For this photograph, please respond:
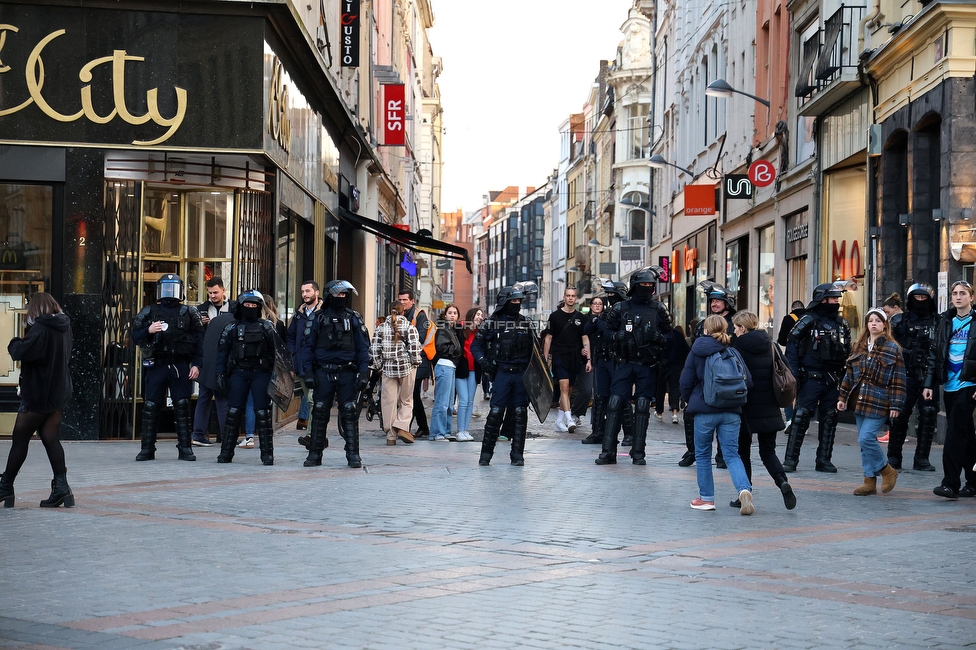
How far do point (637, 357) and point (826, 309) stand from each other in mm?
1876

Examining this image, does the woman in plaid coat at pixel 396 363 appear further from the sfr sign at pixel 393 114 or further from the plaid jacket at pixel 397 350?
the sfr sign at pixel 393 114

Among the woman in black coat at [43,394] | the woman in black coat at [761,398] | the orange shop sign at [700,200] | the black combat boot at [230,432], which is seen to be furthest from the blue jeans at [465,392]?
the orange shop sign at [700,200]

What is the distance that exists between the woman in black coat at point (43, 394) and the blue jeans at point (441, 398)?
7.27 metres

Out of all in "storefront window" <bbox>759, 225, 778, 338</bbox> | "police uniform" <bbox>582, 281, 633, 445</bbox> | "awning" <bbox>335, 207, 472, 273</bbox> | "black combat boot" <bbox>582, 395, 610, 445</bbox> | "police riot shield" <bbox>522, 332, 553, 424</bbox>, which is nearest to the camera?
"police riot shield" <bbox>522, 332, 553, 424</bbox>

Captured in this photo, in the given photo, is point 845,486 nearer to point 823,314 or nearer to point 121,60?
point 823,314

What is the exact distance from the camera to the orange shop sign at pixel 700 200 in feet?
109

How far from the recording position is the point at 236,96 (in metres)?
16.0

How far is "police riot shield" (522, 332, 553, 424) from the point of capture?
13.2 metres

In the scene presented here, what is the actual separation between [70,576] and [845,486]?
23.4 ft

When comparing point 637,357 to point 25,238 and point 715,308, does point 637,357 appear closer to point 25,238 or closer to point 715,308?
point 715,308

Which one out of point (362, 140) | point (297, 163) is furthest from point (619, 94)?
point (297, 163)

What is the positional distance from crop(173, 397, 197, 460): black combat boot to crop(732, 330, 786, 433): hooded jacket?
587 centimetres

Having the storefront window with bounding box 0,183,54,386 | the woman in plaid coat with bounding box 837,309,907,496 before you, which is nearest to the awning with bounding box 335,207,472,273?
the storefront window with bounding box 0,183,54,386

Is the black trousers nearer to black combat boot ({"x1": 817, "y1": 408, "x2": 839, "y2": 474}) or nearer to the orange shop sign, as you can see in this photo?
black combat boot ({"x1": 817, "y1": 408, "x2": 839, "y2": 474})
